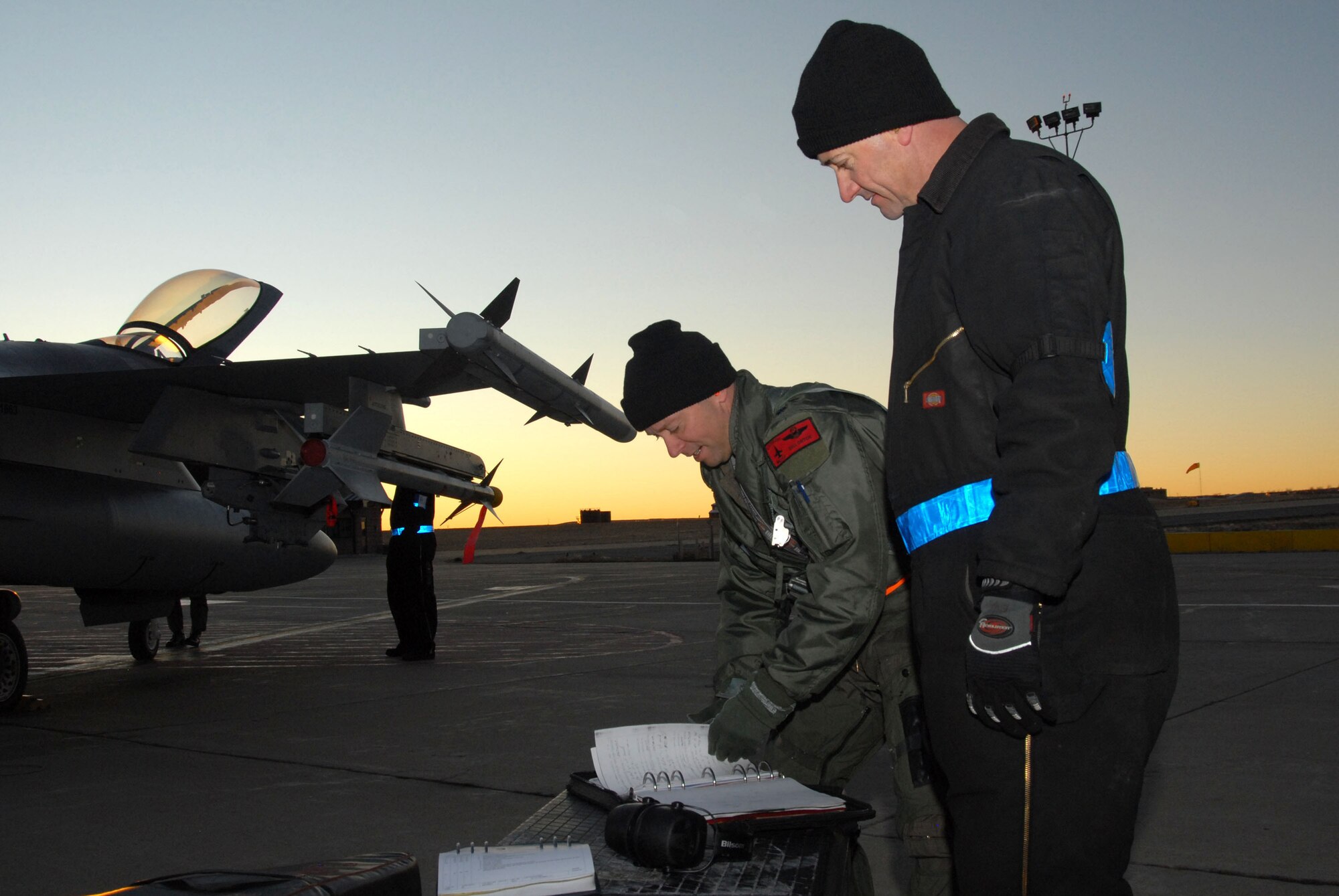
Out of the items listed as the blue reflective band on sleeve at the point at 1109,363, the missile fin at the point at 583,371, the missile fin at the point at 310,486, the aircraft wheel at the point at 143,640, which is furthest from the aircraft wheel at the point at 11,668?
the blue reflective band on sleeve at the point at 1109,363

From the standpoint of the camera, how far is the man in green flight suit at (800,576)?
2479 mm

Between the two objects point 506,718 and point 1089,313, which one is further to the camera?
point 506,718

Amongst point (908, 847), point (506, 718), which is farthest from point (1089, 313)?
point (506, 718)

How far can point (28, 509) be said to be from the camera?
7707mm

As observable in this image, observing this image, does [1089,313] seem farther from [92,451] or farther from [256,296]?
[256,296]

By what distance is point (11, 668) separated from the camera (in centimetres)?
780

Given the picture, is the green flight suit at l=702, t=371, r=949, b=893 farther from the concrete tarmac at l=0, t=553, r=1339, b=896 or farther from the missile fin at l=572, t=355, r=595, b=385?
the missile fin at l=572, t=355, r=595, b=385

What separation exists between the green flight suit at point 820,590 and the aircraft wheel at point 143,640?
30.8ft

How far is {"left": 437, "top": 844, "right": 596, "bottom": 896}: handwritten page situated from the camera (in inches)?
70.3

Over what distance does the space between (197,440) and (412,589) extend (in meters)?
2.74

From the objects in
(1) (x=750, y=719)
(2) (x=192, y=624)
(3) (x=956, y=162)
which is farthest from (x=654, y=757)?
(2) (x=192, y=624)

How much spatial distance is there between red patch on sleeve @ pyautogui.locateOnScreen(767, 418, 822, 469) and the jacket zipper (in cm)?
54

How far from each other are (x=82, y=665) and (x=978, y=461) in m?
11.4

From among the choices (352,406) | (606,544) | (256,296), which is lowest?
(606,544)
